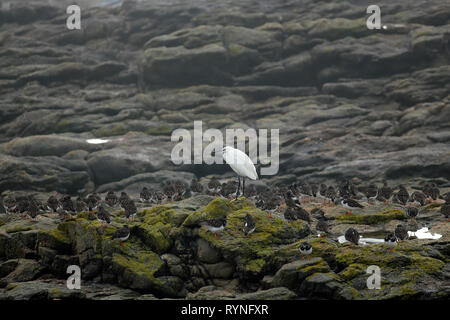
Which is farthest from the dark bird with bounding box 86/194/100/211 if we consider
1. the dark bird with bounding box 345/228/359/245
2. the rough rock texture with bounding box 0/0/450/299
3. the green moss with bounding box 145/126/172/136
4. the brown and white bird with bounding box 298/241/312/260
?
the green moss with bounding box 145/126/172/136

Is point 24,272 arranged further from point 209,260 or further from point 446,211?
point 446,211

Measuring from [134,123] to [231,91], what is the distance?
1430 cm

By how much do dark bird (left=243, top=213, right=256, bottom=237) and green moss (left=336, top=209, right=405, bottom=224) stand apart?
6.29 metres

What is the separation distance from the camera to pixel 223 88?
58.5 m

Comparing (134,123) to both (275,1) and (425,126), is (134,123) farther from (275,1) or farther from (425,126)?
(275,1)

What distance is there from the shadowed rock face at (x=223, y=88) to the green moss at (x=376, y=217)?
1342 cm

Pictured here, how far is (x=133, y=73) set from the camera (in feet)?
207

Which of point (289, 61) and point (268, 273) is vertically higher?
point (289, 61)

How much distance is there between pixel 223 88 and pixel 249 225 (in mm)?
41667

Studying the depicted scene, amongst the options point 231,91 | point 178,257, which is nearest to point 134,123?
point 231,91

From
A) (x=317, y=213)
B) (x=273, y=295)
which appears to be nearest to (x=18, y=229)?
(x=273, y=295)

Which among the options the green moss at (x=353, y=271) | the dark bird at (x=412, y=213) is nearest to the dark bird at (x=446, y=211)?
the dark bird at (x=412, y=213)
